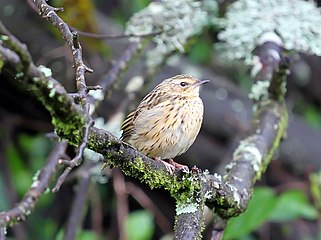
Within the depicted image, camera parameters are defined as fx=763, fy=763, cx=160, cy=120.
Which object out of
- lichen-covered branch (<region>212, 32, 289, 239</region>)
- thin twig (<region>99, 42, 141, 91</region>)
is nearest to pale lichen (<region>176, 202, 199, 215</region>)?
lichen-covered branch (<region>212, 32, 289, 239</region>)

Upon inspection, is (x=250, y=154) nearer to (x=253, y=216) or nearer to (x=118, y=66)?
(x=253, y=216)

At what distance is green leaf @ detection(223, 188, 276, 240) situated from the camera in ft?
12.8

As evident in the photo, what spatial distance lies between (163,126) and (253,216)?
2.89 feet

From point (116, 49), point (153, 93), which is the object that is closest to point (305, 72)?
point (116, 49)

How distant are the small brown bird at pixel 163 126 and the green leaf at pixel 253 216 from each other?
697mm

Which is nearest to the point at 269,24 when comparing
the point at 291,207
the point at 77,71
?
the point at 291,207

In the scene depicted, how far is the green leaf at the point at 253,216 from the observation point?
3910 mm

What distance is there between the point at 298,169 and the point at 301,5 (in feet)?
4.85

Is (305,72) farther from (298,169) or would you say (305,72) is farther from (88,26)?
(88,26)

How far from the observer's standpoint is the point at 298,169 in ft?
17.6

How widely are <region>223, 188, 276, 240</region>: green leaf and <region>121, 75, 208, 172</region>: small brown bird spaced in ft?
2.29

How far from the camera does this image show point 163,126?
3.37 metres

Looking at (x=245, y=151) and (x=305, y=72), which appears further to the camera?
(x=305, y=72)

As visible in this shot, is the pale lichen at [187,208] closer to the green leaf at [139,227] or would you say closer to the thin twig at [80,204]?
the thin twig at [80,204]
